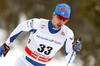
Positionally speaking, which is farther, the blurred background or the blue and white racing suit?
the blurred background

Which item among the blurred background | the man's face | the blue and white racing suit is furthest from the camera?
the blurred background

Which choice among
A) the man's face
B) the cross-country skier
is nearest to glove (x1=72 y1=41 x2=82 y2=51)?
the cross-country skier

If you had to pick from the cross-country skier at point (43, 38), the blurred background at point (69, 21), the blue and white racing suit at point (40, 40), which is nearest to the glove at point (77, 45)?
the cross-country skier at point (43, 38)

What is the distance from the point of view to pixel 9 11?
18516 mm

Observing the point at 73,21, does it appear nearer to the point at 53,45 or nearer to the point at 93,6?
the point at 93,6

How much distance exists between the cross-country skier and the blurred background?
828 cm

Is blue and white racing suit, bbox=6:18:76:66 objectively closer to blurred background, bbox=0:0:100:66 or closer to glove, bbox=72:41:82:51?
glove, bbox=72:41:82:51

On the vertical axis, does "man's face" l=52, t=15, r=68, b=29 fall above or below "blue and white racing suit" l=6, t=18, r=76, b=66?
above

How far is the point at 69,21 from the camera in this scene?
674 inches

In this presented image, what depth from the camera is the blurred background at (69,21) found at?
13417 millimetres

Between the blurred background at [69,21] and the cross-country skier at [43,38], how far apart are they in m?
8.28

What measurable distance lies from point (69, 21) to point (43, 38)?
12928 mm

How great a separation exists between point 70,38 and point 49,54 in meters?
0.55

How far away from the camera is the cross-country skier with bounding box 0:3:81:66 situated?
4.28m
